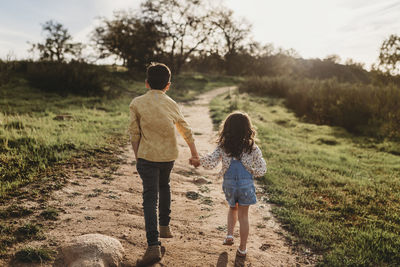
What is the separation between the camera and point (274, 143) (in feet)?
30.7

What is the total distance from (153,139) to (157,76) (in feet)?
2.16

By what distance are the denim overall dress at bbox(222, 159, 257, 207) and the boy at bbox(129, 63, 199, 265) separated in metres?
0.64

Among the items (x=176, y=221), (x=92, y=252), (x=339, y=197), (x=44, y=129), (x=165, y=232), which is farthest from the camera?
(x=44, y=129)

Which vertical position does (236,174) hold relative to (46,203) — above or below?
above

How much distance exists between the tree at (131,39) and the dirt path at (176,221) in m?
24.0

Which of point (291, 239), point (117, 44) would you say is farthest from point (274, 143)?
point (117, 44)

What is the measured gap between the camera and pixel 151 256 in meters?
2.98

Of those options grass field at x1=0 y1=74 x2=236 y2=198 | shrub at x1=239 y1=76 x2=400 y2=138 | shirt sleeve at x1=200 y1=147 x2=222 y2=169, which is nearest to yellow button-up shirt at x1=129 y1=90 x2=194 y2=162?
shirt sleeve at x1=200 y1=147 x2=222 y2=169

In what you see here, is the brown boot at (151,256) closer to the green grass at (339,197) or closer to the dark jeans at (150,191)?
the dark jeans at (150,191)

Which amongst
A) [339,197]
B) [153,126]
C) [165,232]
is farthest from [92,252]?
[339,197]

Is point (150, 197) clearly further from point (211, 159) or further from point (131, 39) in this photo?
point (131, 39)

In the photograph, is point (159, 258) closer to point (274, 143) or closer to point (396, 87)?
point (274, 143)

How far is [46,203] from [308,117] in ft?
45.9

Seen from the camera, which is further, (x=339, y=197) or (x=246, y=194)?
(x=339, y=197)
